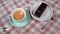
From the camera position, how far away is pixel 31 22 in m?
0.77

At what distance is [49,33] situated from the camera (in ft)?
2.41

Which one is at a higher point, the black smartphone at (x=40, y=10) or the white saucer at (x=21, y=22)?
the black smartphone at (x=40, y=10)

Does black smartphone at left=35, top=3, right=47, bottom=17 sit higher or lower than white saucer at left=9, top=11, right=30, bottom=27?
higher

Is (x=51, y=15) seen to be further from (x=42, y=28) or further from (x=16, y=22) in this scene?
(x=16, y=22)

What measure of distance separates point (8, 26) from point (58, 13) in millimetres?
329

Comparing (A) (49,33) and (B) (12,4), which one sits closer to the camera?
(A) (49,33)

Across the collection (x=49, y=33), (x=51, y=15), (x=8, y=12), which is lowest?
(x=49, y=33)

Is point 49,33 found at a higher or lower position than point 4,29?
lower

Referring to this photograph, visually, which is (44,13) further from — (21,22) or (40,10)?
(21,22)

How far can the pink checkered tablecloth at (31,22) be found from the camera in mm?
746

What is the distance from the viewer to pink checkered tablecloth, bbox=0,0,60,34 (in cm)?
75

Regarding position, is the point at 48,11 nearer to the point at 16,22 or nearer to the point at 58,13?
the point at 58,13


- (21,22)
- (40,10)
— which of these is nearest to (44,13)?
(40,10)

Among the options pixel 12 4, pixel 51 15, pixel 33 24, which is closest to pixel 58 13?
pixel 51 15
